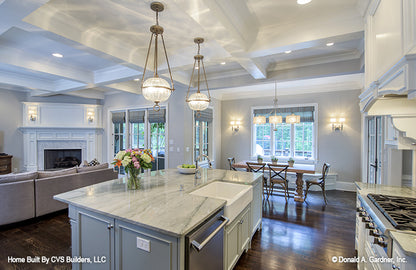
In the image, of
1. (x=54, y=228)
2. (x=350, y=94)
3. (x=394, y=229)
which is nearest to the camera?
(x=394, y=229)

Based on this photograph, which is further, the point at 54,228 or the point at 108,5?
the point at 54,228

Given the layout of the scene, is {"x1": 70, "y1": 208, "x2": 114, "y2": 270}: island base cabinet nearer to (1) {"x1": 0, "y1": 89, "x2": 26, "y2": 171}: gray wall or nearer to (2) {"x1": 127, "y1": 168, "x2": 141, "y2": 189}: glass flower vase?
(2) {"x1": 127, "y1": 168, "x2": 141, "y2": 189}: glass flower vase

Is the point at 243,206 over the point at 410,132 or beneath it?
beneath

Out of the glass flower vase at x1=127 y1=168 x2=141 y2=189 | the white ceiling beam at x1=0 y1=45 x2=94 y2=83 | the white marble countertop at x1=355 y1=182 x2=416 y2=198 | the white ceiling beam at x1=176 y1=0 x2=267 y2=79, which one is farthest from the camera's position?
the white ceiling beam at x1=0 y1=45 x2=94 y2=83

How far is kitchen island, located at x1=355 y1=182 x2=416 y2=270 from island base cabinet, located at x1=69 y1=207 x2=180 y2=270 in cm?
130

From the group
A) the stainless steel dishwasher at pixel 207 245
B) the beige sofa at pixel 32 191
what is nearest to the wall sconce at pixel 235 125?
the beige sofa at pixel 32 191

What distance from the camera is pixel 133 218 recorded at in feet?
4.62

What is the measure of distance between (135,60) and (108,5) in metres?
1.25

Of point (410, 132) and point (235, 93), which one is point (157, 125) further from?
point (410, 132)

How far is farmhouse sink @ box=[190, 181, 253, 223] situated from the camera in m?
1.89

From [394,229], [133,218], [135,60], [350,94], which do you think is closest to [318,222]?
[394,229]

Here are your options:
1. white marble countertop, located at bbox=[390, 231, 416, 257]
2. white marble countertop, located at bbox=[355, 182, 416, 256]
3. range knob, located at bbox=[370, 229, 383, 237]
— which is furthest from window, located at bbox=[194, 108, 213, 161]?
white marble countertop, located at bbox=[390, 231, 416, 257]

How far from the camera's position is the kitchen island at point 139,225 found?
1309mm

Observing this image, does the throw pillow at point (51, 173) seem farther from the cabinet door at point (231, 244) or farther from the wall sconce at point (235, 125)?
the wall sconce at point (235, 125)
